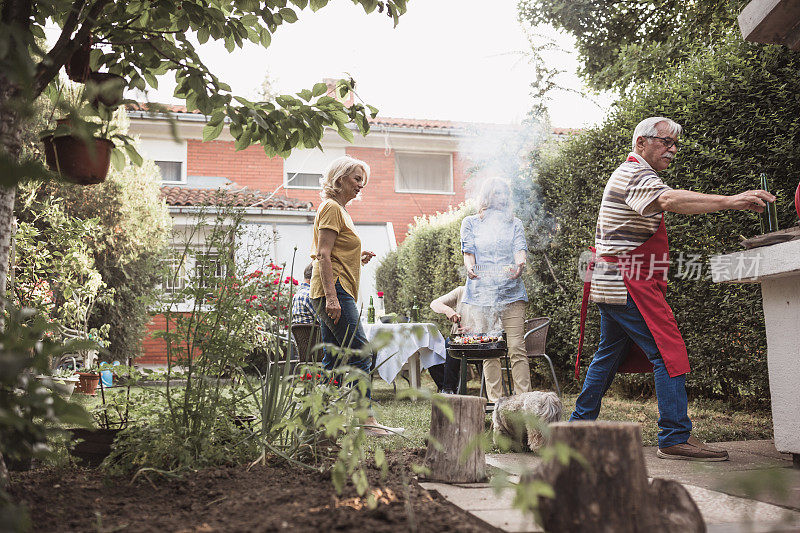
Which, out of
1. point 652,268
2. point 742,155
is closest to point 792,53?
point 742,155

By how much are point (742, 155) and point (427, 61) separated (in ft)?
38.5

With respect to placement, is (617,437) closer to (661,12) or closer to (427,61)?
(661,12)

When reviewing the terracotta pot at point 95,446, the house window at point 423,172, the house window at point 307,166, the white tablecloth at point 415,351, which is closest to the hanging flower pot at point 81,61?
the terracotta pot at point 95,446

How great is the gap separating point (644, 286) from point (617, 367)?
1.99 ft

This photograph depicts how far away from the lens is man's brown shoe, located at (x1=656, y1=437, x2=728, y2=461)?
132 inches

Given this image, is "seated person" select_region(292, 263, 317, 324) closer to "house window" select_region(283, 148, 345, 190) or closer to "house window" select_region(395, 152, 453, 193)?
"house window" select_region(283, 148, 345, 190)

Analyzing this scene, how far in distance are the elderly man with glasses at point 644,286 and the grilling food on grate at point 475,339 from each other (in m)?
A: 1.21

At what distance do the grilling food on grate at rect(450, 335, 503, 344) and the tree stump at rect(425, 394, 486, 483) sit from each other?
6.76ft

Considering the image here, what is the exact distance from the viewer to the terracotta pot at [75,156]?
2.69 metres

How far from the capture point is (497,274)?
18.1 feet

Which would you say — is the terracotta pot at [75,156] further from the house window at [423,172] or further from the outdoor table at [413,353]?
the house window at [423,172]

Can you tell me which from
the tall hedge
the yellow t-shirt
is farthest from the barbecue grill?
the tall hedge

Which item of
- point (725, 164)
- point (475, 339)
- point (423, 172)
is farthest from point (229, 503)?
point (423, 172)

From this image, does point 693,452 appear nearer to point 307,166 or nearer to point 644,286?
point 644,286
